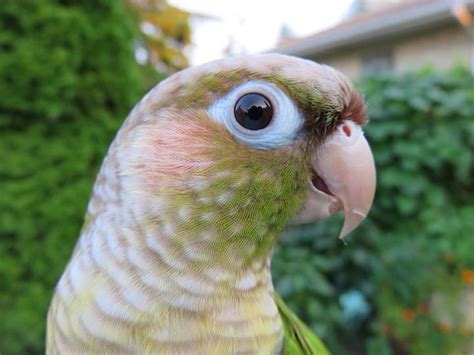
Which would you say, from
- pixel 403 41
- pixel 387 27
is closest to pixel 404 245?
pixel 387 27

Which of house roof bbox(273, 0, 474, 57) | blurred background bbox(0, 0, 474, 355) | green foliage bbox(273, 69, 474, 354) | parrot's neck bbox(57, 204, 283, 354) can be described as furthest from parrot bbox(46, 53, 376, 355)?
house roof bbox(273, 0, 474, 57)

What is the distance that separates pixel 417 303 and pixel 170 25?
653cm

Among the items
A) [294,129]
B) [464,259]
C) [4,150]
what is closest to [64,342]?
[294,129]

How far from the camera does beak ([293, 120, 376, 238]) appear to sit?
34.8 inches

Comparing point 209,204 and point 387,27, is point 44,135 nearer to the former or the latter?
point 209,204

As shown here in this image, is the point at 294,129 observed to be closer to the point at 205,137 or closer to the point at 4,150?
the point at 205,137

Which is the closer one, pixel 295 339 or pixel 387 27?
pixel 295 339

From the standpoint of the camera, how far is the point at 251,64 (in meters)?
0.84

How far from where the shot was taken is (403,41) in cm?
613

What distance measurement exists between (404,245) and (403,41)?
170 inches

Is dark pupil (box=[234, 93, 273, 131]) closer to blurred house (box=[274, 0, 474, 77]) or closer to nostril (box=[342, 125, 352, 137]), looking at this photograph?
nostril (box=[342, 125, 352, 137])

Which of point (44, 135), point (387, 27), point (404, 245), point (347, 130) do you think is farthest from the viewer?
point (387, 27)

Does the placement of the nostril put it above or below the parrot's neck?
above

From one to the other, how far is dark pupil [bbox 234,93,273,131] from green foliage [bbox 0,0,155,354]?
65.2 inches
